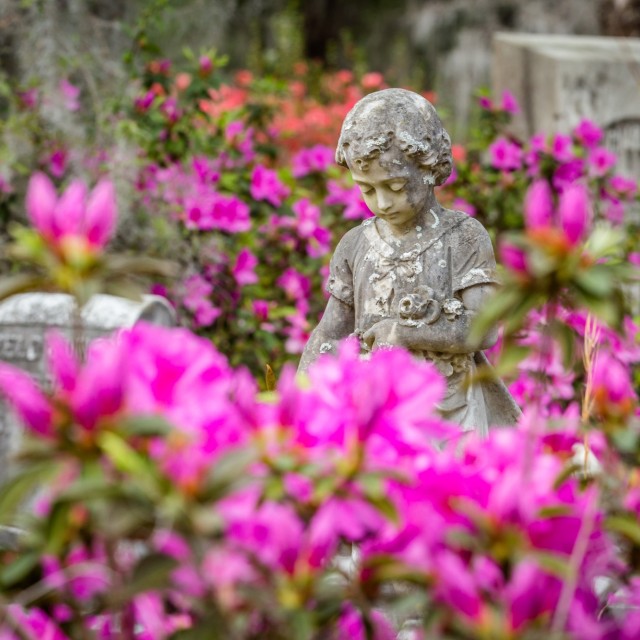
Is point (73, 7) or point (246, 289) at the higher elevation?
point (73, 7)

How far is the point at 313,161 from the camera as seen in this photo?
4691 mm

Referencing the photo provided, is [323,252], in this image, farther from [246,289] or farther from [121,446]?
[121,446]

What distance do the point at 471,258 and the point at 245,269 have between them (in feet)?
6.65

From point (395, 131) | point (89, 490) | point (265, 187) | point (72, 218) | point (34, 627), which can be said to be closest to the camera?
point (89, 490)

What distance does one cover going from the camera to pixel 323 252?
4.30 meters

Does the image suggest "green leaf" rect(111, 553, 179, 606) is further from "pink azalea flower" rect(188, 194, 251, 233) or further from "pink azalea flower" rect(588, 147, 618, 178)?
"pink azalea flower" rect(588, 147, 618, 178)

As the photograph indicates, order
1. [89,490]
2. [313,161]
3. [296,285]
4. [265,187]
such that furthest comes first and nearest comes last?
[313,161] → [265,187] → [296,285] → [89,490]

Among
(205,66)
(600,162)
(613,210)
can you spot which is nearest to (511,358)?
(205,66)

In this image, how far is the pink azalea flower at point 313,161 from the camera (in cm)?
468

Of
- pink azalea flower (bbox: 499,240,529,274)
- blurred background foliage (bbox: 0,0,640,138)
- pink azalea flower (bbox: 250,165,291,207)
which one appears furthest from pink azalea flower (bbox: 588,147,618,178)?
pink azalea flower (bbox: 499,240,529,274)

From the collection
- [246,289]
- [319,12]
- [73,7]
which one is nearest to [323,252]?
[246,289]

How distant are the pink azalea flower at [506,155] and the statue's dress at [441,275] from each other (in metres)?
2.35

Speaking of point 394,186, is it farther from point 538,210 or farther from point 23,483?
point 23,483

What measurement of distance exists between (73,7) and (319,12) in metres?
7.73
